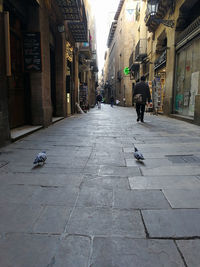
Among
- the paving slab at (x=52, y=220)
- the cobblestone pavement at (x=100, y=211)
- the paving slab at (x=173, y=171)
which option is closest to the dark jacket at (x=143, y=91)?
the cobblestone pavement at (x=100, y=211)

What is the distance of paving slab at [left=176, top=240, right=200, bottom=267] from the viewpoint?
4.51 feet

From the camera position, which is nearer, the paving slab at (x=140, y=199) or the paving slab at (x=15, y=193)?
the paving slab at (x=140, y=199)

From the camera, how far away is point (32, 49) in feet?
22.6

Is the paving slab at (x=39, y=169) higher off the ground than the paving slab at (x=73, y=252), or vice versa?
the paving slab at (x=39, y=169)

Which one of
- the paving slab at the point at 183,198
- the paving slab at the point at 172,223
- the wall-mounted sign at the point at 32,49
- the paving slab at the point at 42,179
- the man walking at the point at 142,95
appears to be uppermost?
the wall-mounted sign at the point at 32,49

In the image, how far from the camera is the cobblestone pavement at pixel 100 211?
144 centimetres

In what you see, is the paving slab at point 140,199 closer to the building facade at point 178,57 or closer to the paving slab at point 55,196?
the paving slab at point 55,196

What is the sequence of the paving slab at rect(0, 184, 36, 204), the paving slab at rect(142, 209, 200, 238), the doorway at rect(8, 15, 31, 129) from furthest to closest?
the doorway at rect(8, 15, 31, 129) → the paving slab at rect(0, 184, 36, 204) → the paving slab at rect(142, 209, 200, 238)

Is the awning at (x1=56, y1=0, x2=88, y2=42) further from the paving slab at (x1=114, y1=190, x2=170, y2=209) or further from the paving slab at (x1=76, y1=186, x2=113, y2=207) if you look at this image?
the paving slab at (x1=114, y1=190, x2=170, y2=209)

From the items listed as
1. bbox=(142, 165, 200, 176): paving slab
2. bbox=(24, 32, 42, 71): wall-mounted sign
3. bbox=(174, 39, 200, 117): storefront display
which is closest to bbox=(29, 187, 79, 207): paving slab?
bbox=(142, 165, 200, 176): paving slab

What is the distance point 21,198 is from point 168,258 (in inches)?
59.9

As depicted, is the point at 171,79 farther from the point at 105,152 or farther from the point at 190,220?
the point at 190,220

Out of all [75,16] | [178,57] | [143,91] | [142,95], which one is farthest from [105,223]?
[178,57]

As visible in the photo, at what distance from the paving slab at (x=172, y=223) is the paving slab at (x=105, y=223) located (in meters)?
0.08
